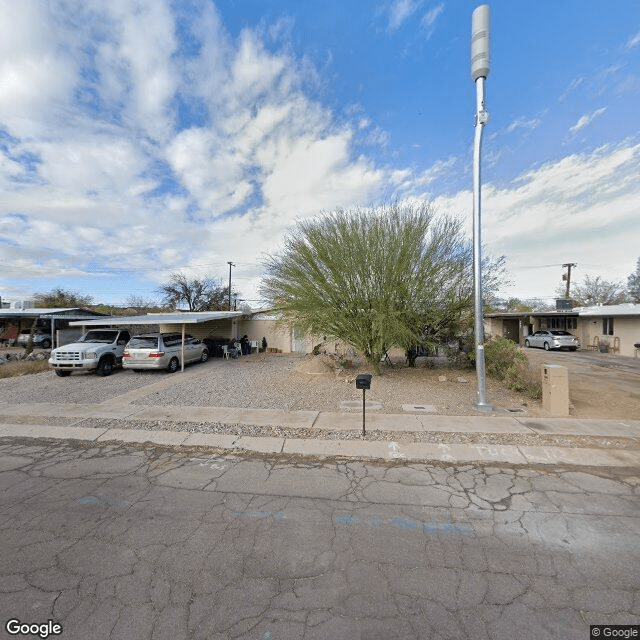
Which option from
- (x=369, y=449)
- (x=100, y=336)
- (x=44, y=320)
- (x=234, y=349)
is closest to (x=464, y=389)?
(x=369, y=449)

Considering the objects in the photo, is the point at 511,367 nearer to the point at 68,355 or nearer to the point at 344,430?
the point at 344,430

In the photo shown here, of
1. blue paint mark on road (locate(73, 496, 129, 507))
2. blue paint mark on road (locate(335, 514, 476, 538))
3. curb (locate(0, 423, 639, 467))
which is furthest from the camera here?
curb (locate(0, 423, 639, 467))

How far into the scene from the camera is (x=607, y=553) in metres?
2.76

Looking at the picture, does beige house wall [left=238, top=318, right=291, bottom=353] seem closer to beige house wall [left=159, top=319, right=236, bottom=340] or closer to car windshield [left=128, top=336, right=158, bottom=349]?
beige house wall [left=159, top=319, right=236, bottom=340]

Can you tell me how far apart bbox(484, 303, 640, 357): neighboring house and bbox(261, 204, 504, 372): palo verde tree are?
209 inches

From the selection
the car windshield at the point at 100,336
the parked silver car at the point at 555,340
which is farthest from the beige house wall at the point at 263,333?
the parked silver car at the point at 555,340

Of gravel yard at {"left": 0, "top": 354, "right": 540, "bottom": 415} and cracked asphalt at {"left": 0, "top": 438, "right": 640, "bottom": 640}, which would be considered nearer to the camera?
cracked asphalt at {"left": 0, "top": 438, "right": 640, "bottom": 640}

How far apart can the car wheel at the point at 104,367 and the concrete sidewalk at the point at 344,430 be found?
4.14 m

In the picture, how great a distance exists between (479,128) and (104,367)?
46.3ft

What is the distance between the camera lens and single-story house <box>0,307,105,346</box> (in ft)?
77.4

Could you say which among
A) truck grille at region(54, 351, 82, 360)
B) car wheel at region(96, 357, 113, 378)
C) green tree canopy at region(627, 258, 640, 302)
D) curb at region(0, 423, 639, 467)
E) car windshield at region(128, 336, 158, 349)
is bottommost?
curb at region(0, 423, 639, 467)

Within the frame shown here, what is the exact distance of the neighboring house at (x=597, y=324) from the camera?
778 inches

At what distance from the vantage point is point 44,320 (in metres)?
26.0

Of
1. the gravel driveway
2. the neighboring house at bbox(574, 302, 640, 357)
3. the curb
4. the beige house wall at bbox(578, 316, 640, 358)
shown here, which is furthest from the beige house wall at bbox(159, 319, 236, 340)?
the beige house wall at bbox(578, 316, 640, 358)
